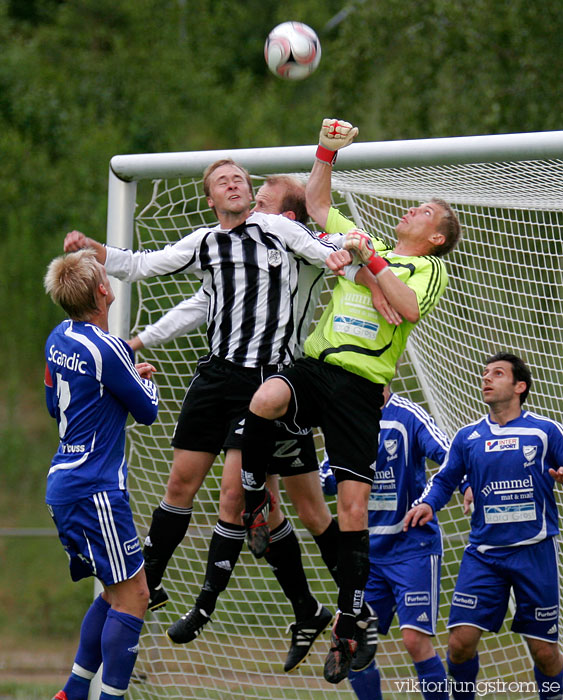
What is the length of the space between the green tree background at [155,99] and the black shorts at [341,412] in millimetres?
6887

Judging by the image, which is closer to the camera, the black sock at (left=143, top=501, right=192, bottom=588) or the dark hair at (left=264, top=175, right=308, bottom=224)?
the black sock at (left=143, top=501, right=192, bottom=588)

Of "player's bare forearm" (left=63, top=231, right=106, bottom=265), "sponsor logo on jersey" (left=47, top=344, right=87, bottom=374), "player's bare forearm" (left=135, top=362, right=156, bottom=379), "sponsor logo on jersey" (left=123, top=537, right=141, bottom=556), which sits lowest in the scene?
"sponsor logo on jersey" (left=123, top=537, right=141, bottom=556)

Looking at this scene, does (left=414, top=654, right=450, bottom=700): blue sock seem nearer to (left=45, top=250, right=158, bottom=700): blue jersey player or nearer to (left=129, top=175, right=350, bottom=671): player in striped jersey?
(left=129, top=175, right=350, bottom=671): player in striped jersey

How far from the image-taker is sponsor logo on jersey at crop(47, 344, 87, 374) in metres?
3.76

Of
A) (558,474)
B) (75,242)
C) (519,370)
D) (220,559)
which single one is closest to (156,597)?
(220,559)

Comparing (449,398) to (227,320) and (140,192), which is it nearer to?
(227,320)

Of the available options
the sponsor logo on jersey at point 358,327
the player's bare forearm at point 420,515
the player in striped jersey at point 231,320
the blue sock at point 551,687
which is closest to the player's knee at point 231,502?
the player in striped jersey at point 231,320

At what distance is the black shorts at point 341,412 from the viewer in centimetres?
391

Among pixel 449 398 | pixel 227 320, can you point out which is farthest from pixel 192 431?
pixel 449 398

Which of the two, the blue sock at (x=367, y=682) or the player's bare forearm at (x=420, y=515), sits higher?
the player's bare forearm at (x=420, y=515)

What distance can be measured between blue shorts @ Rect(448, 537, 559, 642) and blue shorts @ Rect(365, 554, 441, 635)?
0.47 ft

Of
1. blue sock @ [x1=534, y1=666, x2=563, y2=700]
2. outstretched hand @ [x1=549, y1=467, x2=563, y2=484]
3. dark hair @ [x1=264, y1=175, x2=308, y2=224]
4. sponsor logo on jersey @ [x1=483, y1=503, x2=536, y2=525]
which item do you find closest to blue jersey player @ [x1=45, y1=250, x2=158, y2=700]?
dark hair @ [x1=264, y1=175, x2=308, y2=224]

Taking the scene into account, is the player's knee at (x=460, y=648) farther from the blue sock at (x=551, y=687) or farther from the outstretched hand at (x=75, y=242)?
the outstretched hand at (x=75, y=242)

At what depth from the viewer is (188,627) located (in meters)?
4.25
